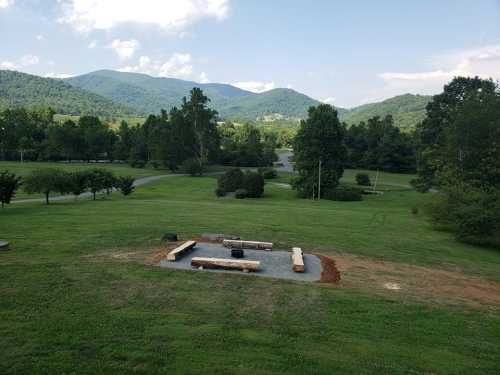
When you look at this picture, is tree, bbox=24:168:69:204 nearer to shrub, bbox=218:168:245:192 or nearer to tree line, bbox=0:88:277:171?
shrub, bbox=218:168:245:192

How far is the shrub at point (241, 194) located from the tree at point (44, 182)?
2047cm

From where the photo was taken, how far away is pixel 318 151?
173ft

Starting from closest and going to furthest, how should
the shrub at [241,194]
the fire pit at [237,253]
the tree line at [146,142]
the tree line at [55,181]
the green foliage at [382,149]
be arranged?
the fire pit at [237,253], the tree line at [55,181], the shrub at [241,194], the tree line at [146,142], the green foliage at [382,149]

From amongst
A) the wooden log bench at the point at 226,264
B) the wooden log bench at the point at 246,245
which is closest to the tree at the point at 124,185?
the wooden log bench at the point at 246,245

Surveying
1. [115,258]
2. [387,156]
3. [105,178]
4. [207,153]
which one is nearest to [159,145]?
[207,153]

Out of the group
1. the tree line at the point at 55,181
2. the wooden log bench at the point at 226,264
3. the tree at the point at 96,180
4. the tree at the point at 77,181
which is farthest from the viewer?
the tree at the point at 96,180

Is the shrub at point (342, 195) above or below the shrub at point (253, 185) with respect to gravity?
below

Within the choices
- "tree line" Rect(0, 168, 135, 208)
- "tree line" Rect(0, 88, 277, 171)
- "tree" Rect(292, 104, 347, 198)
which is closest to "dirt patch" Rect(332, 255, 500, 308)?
"tree line" Rect(0, 168, 135, 208)

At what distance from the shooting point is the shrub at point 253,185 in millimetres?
48438

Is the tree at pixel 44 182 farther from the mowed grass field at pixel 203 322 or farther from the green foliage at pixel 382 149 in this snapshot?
the green foliage at pixel 382 149

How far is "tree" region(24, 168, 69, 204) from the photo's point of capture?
33.1 m

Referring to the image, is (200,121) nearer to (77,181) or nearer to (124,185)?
(124,185)

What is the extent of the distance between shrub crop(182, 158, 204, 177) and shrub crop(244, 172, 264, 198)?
95.2ft

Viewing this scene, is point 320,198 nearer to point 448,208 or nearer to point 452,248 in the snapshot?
point 448,208
